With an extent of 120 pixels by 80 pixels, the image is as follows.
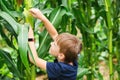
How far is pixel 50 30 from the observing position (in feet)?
6.13

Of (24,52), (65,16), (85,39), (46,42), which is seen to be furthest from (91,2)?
(24,52)

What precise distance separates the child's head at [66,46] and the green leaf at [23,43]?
218 mm

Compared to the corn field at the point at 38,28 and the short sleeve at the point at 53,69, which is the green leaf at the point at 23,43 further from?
the short sleeve at the point at 53,69

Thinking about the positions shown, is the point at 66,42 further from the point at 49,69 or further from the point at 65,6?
the point at 65,6

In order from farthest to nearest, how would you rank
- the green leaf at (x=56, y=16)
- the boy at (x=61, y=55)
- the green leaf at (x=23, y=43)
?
the green leaf at (x=56, y=16) → the boy at (x=61, y=55) → the green leaf at (x=23, y=43)

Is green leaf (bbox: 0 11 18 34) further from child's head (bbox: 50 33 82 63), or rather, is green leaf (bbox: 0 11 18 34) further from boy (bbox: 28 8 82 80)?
child's head (bbox: 50 33 82 63)

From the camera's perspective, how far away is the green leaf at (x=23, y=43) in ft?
4.97

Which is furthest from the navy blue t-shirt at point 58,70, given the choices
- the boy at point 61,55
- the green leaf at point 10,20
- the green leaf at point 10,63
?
the green leaf at point 10,20

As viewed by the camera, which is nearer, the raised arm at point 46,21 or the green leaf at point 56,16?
the raised arm at point 46,21

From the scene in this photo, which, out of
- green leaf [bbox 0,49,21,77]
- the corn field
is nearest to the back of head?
the corn field

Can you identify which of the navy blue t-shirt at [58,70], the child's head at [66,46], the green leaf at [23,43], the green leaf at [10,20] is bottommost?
the navy blue t-shirt at [58,70]

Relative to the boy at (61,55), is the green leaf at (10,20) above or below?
above

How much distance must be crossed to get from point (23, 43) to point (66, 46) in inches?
11.7

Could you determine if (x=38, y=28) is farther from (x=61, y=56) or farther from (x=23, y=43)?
(x=23, y=43)
